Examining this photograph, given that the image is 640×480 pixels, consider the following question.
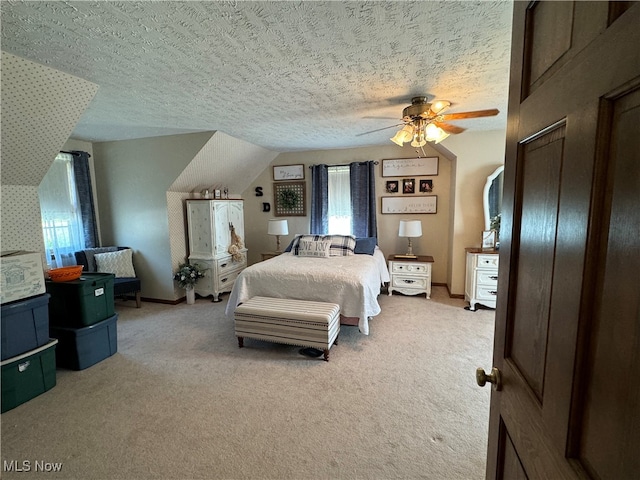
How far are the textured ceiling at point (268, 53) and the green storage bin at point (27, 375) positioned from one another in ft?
6.74

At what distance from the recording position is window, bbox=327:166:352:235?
498cm

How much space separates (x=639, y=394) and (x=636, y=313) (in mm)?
110

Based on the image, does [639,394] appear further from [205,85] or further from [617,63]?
[205,85]

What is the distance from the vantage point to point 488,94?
2.59 meters

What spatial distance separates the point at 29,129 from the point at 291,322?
8.36ft

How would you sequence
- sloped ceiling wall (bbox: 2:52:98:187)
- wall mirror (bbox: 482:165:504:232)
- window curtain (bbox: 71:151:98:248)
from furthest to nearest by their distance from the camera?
window curtain (bbox: 71:151:98:248)
wall mirror (bbox: 482:165:504:232)
sloped ceiling wall (bbox: 2:52:98:187)

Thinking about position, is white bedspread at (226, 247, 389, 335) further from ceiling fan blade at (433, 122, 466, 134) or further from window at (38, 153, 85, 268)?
window at (38, 153, 85, 268)

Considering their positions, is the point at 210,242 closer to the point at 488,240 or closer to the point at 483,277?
the point at 483,277

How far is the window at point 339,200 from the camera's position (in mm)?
4980

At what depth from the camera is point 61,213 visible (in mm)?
3922

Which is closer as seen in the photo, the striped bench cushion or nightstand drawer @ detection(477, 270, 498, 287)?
the striped bench cushion

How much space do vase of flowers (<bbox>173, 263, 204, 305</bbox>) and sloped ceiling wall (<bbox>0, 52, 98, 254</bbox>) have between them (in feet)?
5.52

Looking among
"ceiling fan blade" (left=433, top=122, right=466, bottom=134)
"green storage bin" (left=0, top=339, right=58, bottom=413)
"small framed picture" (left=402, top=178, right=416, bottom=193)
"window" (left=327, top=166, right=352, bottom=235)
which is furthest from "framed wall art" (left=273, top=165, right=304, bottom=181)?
"green storage bin" (left=0, top=339, right=58, bottom=413)

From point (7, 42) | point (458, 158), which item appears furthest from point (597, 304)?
point (458, 158)
